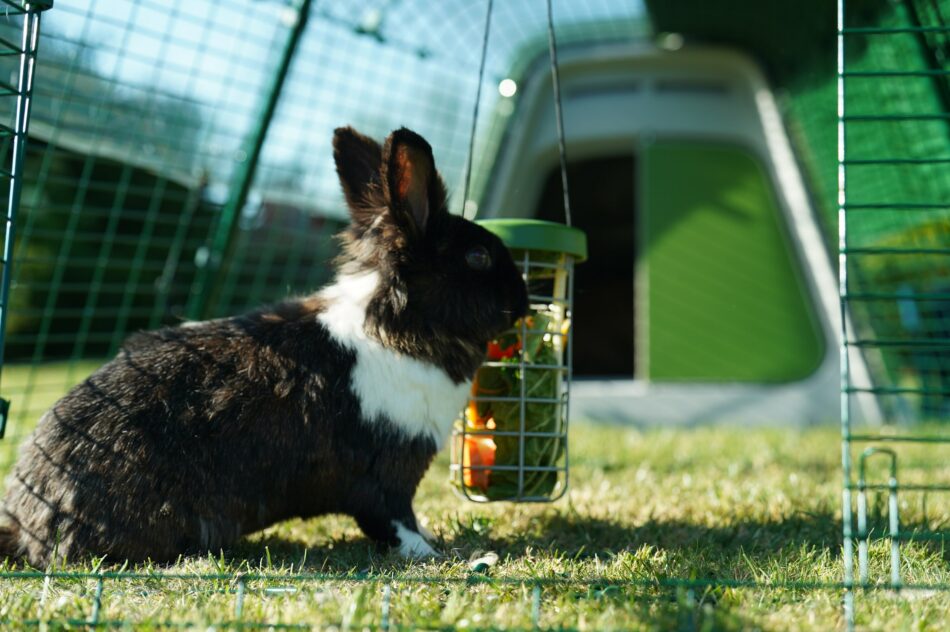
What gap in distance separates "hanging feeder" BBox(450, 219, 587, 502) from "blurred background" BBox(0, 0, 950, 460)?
1918mm

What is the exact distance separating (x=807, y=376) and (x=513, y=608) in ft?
19.0

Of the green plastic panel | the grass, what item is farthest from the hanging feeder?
the green plastic panel

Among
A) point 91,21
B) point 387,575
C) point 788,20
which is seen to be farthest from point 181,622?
point 788,20

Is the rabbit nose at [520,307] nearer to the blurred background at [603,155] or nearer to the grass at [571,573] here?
the grass at [571,573]

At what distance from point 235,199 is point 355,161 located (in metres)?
2.18

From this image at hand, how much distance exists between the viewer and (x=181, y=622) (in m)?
1.91

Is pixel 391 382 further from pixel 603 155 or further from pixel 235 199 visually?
pixel 603 155

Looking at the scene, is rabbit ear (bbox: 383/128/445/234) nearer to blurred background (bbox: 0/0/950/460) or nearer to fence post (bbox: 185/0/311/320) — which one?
blurred background (bbox: 0/0/950/460)

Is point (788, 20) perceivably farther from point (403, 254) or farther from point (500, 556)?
point (500, 556)

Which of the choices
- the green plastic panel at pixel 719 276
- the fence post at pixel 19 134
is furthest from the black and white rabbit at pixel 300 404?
the green plastic panel at pixel 719 276

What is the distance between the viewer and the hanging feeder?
3.09 m

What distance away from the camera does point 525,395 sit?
10.3 ft

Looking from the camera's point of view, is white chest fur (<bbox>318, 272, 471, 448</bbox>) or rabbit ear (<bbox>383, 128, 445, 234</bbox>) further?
white chest fur (<bbox>318, 272, 471, 448</bbox>)

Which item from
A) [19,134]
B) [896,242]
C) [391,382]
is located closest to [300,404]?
[391,382]
